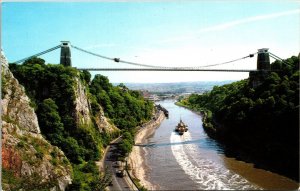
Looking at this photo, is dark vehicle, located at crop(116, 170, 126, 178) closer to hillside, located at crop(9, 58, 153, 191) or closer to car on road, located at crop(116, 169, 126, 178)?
car on road, located at crop(116, 169, 126, 178)

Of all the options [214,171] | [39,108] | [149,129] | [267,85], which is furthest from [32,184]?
[149,129]

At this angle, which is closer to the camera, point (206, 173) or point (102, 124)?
point (206, 173)

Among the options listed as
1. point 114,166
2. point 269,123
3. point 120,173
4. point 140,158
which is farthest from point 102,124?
point 269,123

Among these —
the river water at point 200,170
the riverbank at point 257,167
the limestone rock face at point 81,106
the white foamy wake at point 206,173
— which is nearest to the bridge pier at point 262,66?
the riverbank at point 257,167

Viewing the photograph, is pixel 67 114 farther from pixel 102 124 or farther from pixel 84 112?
pixel 102 124

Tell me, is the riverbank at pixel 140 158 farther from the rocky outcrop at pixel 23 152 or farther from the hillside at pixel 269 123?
the hillside at pixel 269 123

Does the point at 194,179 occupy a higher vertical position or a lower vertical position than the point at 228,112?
lower

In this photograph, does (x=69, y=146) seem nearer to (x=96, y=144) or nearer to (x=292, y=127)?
(x=96, y=144)
